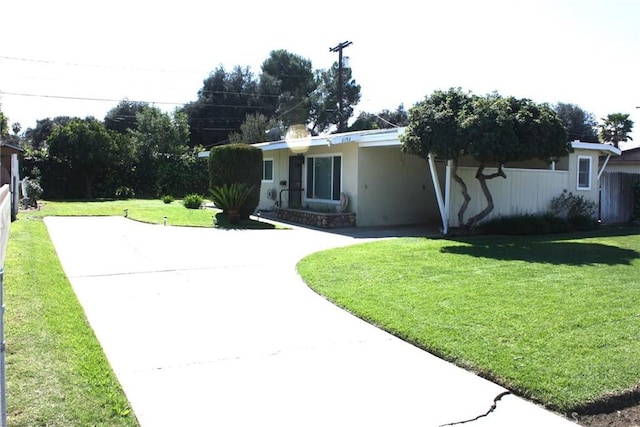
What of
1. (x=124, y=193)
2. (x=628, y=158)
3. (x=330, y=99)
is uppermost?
(x=330, y=99)

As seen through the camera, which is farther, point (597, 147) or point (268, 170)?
point (268, 170)

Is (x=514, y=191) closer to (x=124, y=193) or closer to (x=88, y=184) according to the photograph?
(x=124, y=193)

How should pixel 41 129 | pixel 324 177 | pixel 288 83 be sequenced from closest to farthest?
1. pixel 324 177
2. pixel 288 83
3. pixel 41 129

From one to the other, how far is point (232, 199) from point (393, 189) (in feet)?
16.4

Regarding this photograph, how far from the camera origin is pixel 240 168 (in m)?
15.7

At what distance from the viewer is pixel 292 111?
137 feet

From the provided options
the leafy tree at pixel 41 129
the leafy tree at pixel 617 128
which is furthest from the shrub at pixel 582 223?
→ the leafy tree at pixel 41 129

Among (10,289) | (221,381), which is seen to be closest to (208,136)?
(10,289)

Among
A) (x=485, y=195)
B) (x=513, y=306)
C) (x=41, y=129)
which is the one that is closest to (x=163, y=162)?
(x=485, y=195)

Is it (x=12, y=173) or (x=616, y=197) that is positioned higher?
(x=12, y=173)

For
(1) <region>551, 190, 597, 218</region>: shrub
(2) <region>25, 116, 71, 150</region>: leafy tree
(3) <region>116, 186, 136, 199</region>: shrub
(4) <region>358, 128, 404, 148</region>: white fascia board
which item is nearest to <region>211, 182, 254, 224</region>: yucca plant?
(4) <region>358, 128, 404, 148</region>: white fascia board

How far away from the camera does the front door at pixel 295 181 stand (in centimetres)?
1836

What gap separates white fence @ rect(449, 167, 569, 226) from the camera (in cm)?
1395

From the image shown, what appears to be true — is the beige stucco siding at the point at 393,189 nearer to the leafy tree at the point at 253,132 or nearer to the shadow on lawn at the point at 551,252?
the shadow on lawn at the point at 551,252
